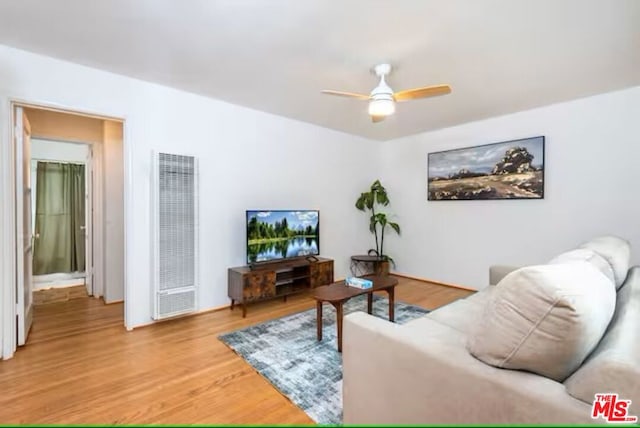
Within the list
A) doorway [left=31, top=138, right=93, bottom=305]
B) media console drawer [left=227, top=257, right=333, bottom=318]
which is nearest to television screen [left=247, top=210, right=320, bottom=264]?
media console drawer [left=227, top=257, right=333, bottom=318]

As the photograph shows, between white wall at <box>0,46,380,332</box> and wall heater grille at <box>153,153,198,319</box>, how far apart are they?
158 millimetres

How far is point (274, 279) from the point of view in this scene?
136 inches

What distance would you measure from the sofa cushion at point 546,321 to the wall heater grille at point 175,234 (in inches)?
113

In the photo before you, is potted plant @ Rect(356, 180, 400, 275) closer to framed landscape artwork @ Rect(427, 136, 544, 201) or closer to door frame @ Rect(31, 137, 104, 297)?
framed landscape artwork @ Rect(427, 136, 544, 201)

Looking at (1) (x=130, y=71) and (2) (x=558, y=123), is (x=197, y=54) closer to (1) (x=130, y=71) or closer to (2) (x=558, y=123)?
(1) (x=130, y=71)

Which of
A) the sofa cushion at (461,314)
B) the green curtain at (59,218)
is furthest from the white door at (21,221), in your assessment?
the sofa cushion at (461,314)

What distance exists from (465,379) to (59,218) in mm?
6484

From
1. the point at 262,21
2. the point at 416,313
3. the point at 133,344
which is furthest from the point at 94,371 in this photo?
the point at 416,313

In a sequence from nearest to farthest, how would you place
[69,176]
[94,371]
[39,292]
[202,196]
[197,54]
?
[94,371] → [197,54] → [202,196] → [39,292] → [69,176]

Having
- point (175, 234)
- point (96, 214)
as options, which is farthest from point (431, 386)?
point (96, 214)

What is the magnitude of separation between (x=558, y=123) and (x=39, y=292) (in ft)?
23.8

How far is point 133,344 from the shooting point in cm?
259

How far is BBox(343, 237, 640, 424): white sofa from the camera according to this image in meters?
0.83

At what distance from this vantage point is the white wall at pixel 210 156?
2572 mm
